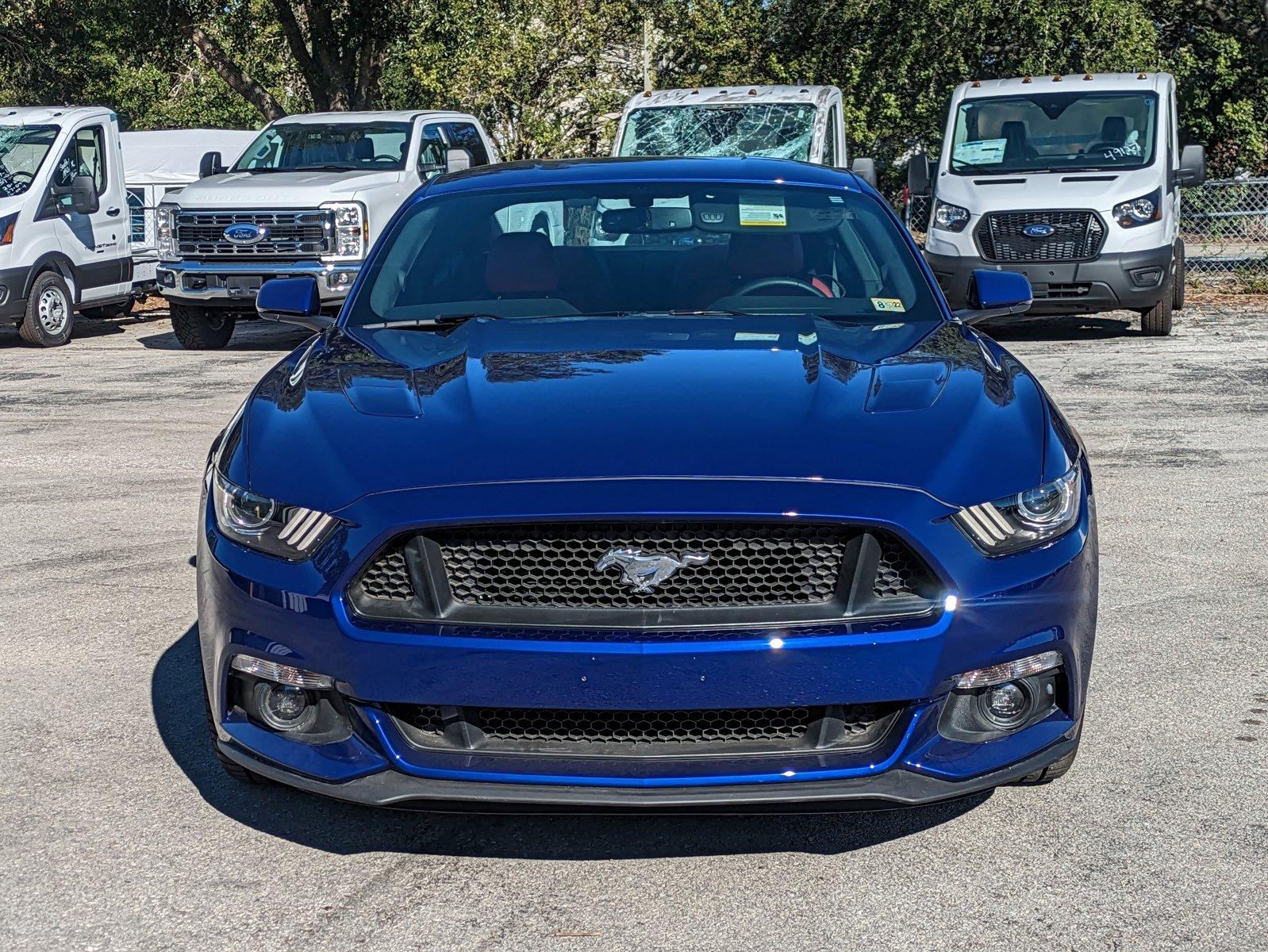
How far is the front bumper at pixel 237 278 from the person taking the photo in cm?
1443

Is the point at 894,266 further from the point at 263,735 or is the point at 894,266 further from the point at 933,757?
the point at 263,735

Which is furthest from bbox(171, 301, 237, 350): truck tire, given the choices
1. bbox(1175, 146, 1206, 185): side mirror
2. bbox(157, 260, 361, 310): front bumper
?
bbox(1175, 146, 1206, 185): side mirror

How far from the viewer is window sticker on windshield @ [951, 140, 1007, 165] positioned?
50.0ft

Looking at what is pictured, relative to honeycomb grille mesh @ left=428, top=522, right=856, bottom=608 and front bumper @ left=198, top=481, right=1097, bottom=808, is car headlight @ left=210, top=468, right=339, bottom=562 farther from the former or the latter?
honeycomb grille mesh @ left=428, top=522, right=856, bottom=608

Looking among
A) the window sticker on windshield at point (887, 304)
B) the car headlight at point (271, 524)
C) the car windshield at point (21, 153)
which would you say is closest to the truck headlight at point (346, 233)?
the car windshield at point (21, 153)

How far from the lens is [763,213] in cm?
525

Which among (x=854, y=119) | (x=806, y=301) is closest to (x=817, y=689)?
(x=806, y=301)

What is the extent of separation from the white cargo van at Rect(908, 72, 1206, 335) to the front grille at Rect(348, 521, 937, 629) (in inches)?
443

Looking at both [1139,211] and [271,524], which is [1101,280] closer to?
[1139,211]

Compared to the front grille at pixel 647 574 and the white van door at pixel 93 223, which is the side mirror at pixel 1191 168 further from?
the front grille at pixel 647 574

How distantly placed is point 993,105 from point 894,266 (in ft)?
36.1

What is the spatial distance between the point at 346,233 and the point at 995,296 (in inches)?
398

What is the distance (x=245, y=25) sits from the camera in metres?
25.0

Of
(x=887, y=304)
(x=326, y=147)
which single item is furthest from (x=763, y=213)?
(x=326, y=147)
